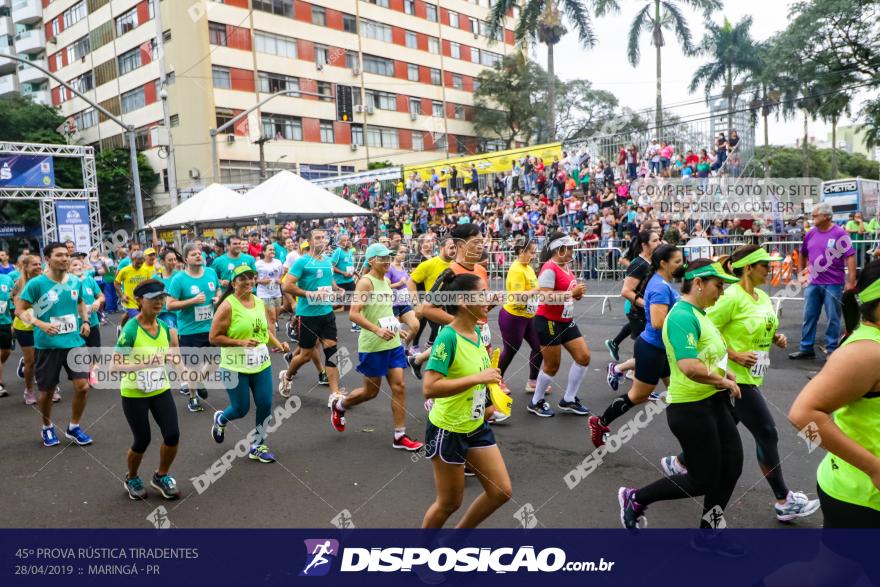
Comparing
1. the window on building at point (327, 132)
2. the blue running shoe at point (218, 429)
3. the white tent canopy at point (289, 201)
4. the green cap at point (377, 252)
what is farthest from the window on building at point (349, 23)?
the blue running shoe at point (218, 429)

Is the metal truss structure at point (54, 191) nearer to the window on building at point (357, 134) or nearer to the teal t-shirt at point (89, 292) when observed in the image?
the teal t-shirt at point (89, 292)

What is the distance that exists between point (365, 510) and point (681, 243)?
11730mm

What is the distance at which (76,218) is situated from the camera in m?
21.4

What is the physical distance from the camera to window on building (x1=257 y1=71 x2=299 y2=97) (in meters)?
41.2

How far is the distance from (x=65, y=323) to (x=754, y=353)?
20.7 ft

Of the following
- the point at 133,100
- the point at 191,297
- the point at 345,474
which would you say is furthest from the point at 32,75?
the point at 345,474

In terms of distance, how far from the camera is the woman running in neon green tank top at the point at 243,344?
5.40 m

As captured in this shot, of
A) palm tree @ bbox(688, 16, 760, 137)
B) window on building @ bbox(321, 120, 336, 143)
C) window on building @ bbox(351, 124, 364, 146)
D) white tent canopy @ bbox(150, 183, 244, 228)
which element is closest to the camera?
white tent canopy @ bbox(150, 183, 244, 228)

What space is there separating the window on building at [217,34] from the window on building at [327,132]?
853cm

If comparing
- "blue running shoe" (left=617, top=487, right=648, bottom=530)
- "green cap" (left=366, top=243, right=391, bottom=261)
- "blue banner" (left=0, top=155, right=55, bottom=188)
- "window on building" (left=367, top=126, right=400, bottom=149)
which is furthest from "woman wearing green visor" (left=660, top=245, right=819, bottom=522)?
"window on building" (left=367, top=126, right=400, bottom=149)

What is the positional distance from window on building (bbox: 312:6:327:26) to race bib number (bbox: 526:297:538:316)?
142ft

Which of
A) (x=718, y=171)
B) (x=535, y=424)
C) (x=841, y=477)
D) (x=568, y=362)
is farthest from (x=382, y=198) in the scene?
(x=841, y=477)

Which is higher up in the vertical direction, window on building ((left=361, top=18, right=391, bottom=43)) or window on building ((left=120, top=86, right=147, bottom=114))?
window on building ((left=361, top=18, right=391, bottom=43))

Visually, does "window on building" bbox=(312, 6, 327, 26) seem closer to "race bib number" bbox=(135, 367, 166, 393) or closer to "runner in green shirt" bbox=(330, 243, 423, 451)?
"runner in green shirt" bbox=(330, 243, 423, 451)
